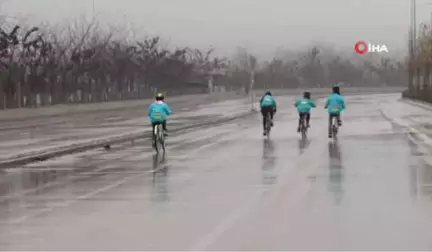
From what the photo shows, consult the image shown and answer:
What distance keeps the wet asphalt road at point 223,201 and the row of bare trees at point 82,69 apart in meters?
41.0

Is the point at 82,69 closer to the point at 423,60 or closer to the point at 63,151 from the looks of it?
the point at 423,60

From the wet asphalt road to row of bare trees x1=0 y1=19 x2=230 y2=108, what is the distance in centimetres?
4099

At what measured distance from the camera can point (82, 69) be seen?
7888 cm

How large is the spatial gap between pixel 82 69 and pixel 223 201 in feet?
219

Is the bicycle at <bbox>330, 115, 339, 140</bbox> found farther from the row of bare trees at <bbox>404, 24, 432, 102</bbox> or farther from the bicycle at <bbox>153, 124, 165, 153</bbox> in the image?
the row of bare trees at <bbox>404, 24, 432, 102</bbox>

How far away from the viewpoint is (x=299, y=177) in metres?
17.0

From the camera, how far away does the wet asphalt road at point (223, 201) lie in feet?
32.5

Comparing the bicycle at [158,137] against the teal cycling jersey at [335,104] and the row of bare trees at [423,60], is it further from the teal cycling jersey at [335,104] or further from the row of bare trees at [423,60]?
the row of bare trees at [423,60]

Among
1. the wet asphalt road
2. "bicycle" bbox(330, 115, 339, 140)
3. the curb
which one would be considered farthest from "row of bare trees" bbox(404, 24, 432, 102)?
the wet asphalt road

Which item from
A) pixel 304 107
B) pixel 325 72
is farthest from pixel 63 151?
pixel 325 72

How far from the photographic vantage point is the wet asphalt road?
9906 mm

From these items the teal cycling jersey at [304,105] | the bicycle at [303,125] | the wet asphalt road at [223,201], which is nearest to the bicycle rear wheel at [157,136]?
the wet asphalt road at [223,201]

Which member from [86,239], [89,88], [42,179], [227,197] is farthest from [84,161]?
[89,88]

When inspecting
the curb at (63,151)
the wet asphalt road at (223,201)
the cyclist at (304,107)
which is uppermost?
the cyclist at (304,107)
